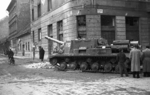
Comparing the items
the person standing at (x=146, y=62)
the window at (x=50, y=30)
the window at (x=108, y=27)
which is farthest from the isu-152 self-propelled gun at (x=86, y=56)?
the window at (x=50, y=30)

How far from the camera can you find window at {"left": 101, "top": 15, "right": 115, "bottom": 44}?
68.5 feet

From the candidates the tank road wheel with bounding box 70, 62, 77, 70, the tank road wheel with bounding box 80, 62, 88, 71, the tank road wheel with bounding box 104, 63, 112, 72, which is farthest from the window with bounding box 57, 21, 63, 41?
the tank road wheel with bounding box 104, 63, 112, 72

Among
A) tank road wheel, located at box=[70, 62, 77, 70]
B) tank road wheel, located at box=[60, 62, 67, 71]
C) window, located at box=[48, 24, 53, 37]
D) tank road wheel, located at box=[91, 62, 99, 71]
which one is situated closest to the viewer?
tank road wheel, located at box=[91, 62, 99, 71]

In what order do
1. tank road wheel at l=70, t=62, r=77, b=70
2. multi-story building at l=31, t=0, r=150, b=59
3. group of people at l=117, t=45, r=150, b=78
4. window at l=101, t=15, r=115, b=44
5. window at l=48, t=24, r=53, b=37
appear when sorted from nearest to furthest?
group of people at l=117, t=45, r=150, b=78
tank road wheel at l=70, t=62, r=77, b=70
multi-story building at l=31, t=0, r=150, b=59
window at l=101, t=15, r=115, b=44
window at l=48, t=24, r=53, b=37

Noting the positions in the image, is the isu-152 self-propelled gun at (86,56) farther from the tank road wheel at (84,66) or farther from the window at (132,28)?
the window at (132,28)

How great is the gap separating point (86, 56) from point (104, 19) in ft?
25.0

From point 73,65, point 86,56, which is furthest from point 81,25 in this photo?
point 86,56

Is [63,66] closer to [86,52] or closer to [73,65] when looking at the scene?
[73,65]

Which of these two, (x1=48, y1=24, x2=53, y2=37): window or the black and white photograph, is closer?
the black and white photograph

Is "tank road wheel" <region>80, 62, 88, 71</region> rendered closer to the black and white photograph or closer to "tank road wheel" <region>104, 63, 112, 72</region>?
the black and white photograph

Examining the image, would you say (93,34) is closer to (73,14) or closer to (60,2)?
(73,14)

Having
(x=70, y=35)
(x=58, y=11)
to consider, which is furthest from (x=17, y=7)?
(x=70, y=35)

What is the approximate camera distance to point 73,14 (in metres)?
20.7

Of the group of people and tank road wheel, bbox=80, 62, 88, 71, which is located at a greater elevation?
the group of people
